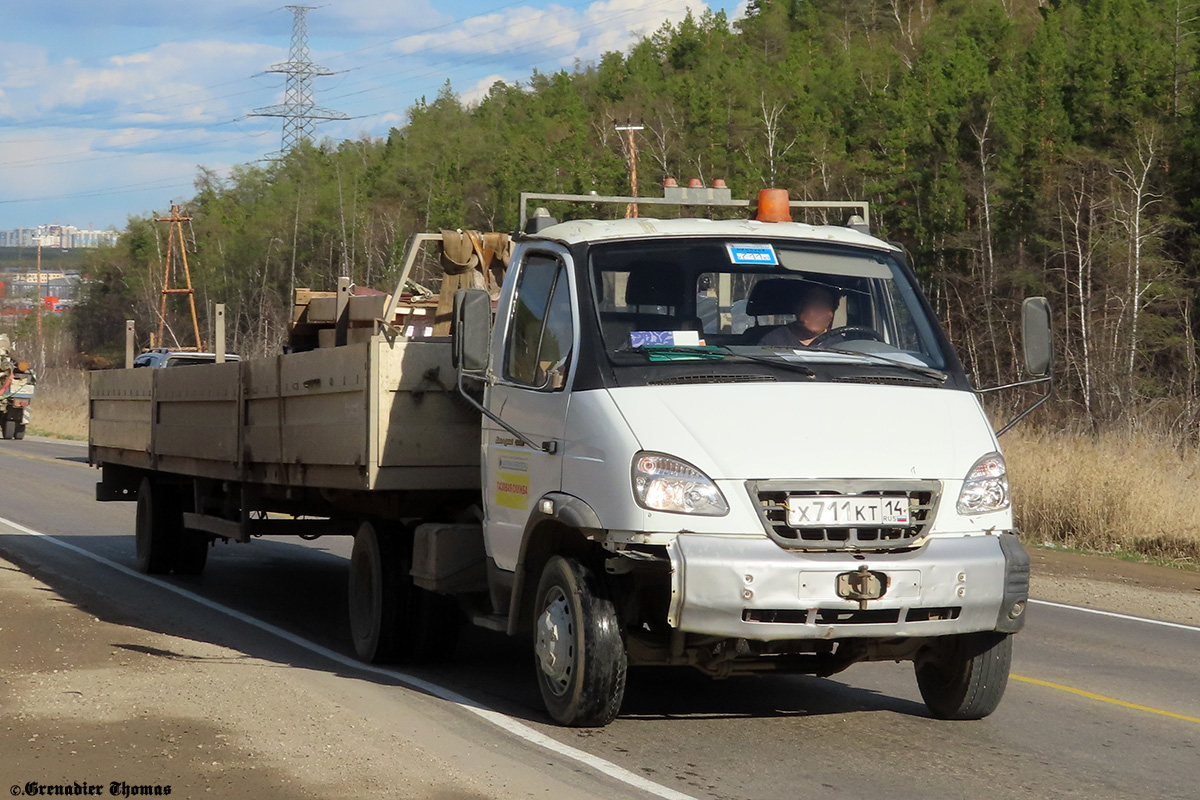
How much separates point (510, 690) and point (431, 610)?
0.87m

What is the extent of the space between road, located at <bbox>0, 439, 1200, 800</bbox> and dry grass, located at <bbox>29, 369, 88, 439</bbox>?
31.5m

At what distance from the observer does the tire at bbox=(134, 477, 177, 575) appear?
13.0 meters

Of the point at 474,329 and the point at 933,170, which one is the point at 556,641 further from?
the point at 933,170

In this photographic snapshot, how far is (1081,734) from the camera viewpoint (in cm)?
713

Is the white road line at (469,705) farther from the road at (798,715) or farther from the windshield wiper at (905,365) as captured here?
the windshield wiper at (905,365)

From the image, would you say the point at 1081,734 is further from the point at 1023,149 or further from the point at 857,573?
the point at 1023,149

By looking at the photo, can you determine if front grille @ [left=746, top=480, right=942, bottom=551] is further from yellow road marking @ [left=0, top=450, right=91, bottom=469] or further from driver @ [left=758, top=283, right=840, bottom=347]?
yellow road marking @ [left=0, top=450, right=91, bottom=469]

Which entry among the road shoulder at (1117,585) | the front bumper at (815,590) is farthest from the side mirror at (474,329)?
the road shoulder at (1117,585)

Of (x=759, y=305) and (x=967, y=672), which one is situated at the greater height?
(x=759, y=305)

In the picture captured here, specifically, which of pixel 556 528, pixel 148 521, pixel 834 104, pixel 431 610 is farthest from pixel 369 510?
pixel 834 104

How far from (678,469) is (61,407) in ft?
177

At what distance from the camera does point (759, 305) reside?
283 inches

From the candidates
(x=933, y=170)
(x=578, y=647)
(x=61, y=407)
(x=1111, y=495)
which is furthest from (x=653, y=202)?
(x=61, y=407)

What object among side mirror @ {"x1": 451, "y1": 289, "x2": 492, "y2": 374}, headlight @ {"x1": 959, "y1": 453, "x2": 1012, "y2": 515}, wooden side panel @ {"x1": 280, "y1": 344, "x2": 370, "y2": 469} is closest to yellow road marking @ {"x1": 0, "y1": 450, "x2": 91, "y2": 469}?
wooden side panel @ {"x1": 280, "y1": 344, "x2": 370, "y2": 469}
